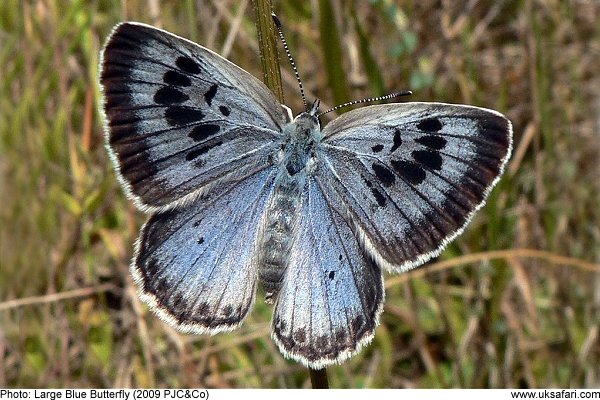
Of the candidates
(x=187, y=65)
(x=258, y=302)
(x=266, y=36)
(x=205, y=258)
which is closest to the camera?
(x=266, y=36)

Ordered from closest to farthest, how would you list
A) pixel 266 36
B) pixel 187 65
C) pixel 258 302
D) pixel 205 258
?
pixel 266 36 → pixel 187 65 → pixel 205 258 → pixel 258 302

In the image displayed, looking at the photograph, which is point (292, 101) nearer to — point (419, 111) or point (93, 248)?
point (93, 248)

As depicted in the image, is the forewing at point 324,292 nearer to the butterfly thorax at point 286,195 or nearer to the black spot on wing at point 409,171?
the butterfly thorax at point 286,195

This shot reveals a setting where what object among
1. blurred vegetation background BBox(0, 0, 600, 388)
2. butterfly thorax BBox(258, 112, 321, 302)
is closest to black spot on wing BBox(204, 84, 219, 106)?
butterfly thorax BBox(258, 112, 321, 302)

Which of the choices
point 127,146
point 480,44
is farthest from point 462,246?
point 127,146

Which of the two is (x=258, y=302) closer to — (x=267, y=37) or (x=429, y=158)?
(x=429, y=158)

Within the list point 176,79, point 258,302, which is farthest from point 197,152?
point 258,302

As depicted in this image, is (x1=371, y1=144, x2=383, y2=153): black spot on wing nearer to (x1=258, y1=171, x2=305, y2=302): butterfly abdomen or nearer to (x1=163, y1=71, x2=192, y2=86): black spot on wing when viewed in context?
(x1=258, y1=171, x2=305, y2=302): butterfly abdomen
